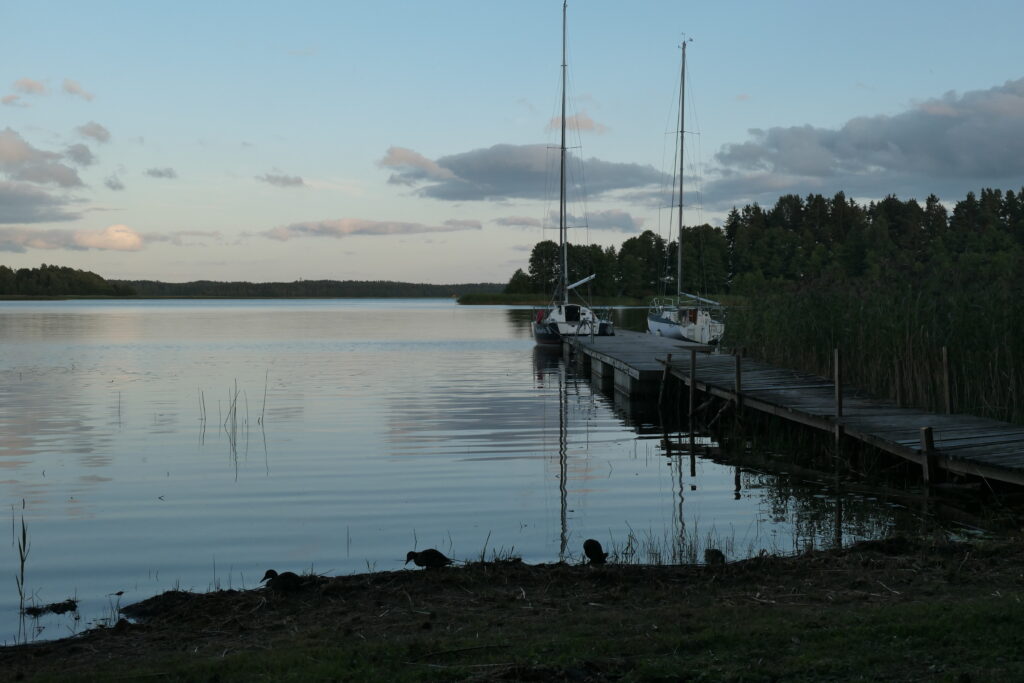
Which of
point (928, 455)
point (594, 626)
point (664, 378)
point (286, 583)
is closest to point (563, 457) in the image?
point (928, 455)

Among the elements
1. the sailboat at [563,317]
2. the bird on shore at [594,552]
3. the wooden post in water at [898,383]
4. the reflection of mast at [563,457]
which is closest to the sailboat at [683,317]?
the sailboat at [563,317]

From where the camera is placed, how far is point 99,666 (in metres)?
5.76

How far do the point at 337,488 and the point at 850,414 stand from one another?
8.10 meters

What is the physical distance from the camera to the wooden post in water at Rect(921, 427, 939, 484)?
39.1 feet

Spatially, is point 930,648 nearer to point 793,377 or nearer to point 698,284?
point 793,377

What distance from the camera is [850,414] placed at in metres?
15.4

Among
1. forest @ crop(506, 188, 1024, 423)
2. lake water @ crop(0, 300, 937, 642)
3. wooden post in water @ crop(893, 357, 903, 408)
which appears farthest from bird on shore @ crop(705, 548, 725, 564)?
wooden post in water @ crop(893, 357, 903, 408)

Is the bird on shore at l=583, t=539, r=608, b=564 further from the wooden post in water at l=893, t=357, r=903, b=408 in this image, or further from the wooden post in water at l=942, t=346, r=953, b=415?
the wooden post in water at l=893, t=357, r=903, b=408

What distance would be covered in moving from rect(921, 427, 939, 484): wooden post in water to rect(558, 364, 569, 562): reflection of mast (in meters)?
4.50

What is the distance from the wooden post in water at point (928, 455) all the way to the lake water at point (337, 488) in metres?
0.63

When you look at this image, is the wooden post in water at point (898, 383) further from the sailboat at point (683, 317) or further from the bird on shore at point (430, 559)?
the sailboat at point (683, 317)

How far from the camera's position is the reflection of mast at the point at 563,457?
35.2 ft

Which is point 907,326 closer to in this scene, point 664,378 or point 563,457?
point 563,457

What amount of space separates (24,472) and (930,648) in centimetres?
1431
